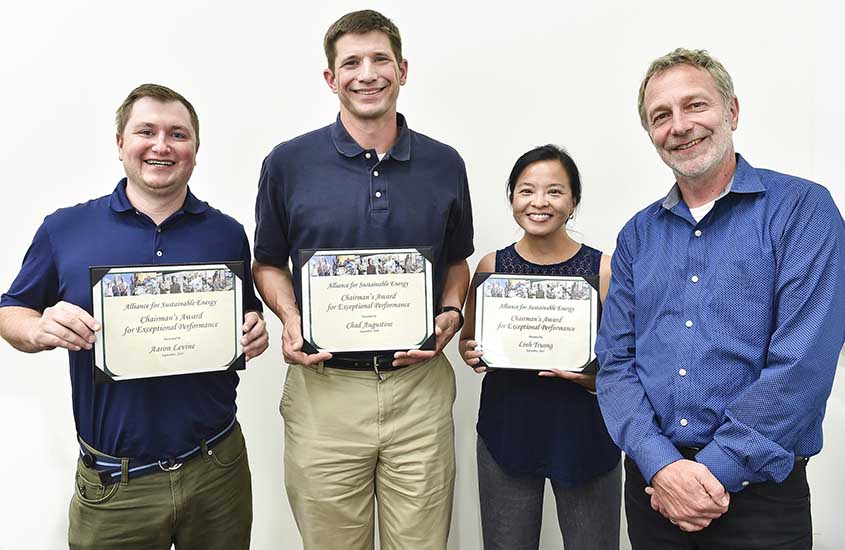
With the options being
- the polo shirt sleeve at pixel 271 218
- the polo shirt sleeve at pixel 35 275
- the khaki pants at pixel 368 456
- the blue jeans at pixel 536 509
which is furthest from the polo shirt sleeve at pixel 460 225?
the polo shirt sleeve at pixel 35 275

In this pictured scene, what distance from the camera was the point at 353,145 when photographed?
1.75 metres

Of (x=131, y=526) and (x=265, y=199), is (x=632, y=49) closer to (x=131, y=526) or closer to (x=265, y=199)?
(x=265, y=199)

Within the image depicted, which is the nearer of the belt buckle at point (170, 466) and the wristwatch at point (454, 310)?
the belt buckle at point (170, 466)

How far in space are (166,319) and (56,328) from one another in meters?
0.24

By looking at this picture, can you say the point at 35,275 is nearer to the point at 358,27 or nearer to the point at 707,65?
the point at 358,27

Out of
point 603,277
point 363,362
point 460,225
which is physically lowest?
point 363,362

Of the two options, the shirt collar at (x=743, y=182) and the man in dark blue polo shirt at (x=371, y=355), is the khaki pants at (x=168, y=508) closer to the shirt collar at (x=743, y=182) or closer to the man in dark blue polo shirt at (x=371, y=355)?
the man in dark blue polo shirt at (x=371, y=355)

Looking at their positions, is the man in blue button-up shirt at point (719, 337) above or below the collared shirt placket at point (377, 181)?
below

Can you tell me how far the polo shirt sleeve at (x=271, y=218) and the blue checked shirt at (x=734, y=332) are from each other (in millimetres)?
1015

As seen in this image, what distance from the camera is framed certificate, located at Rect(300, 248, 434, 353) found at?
1.61 meters

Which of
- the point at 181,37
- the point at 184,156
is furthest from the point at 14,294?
the point at 181,37

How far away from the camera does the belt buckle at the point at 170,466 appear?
5.10ft

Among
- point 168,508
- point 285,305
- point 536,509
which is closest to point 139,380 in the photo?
point 168,508

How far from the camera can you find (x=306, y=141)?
180cm
